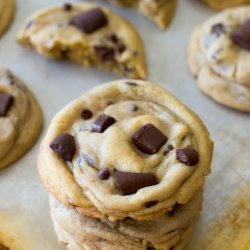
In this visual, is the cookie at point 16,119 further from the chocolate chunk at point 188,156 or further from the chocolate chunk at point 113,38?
the chocolate chunk at point 188,156

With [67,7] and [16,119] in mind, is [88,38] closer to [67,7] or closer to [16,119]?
[67,7]

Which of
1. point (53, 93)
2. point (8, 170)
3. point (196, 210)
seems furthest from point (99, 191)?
point (53, 93)

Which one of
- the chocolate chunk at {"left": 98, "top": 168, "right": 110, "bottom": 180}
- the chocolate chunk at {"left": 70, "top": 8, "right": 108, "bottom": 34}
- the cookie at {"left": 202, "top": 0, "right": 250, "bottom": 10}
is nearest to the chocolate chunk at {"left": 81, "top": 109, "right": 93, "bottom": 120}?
the chocolate chunk at {"left": 98, "top": 168, "right": 110, "bottom": 180}

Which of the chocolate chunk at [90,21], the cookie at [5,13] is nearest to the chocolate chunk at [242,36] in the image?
the chocolate chunk at [90,21]

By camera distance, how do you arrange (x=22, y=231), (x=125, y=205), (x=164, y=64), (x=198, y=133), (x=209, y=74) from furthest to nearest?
1. (x=164, y=64)
2. (x=209, y=74)
3. (x=22, y=231)
4. (x=198, y=133)
5. (x=125, y=205)

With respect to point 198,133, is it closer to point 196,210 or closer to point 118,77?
point 196,210

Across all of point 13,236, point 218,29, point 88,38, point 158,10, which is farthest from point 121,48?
point 13,236

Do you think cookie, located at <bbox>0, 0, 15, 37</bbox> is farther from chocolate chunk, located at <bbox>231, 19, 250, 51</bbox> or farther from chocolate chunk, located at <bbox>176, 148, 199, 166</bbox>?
chocolate chunk, located at <bbox>176, 148, 199, 166</bbox>
